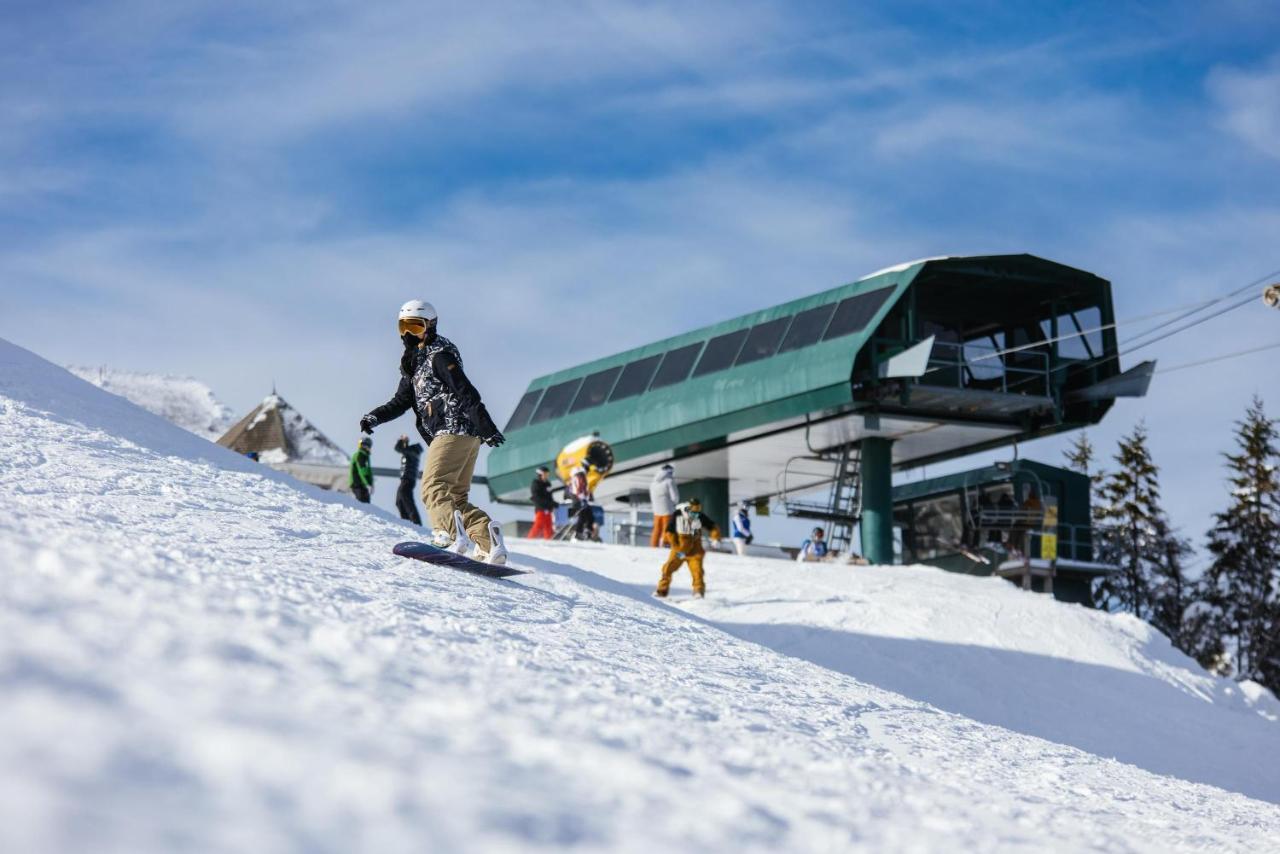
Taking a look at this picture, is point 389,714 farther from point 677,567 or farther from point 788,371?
point 788,371

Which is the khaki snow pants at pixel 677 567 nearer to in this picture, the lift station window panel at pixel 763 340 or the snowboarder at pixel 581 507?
the snowboarder at pixel 581 507

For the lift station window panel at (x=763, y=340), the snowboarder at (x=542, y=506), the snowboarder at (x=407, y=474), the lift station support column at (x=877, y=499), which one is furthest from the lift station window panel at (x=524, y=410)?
the snowboarder at (x=407, y=474)

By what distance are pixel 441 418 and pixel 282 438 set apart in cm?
2778

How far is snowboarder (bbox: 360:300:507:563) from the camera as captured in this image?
9.56 meters

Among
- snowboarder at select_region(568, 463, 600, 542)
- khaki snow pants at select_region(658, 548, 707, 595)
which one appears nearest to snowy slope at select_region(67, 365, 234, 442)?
snowboarder at select_region(568, 463, 600, 542)

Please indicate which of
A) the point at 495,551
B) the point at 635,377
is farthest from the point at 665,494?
the point at 635,377

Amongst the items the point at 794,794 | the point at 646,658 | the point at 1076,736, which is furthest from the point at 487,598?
the point at 1076,736

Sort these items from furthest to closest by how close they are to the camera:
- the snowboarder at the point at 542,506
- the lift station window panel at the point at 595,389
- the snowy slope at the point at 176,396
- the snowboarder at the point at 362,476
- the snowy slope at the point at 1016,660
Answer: the snowy slope at the point at 176,396, the lift station window panel at the point at 595,389, the snowboarder at the point at 542,506, the snowboarder at the point at 362,476, the snowy slope at the point at 1016,660

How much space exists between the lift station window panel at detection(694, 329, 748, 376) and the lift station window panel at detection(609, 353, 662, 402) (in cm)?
180

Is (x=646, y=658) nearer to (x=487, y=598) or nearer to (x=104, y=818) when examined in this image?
(x=487, y=598)

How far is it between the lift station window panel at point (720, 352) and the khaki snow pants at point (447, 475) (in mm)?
22042

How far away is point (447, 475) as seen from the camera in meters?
9.60

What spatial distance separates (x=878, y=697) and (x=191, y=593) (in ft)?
16.9

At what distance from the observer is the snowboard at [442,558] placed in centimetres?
952
